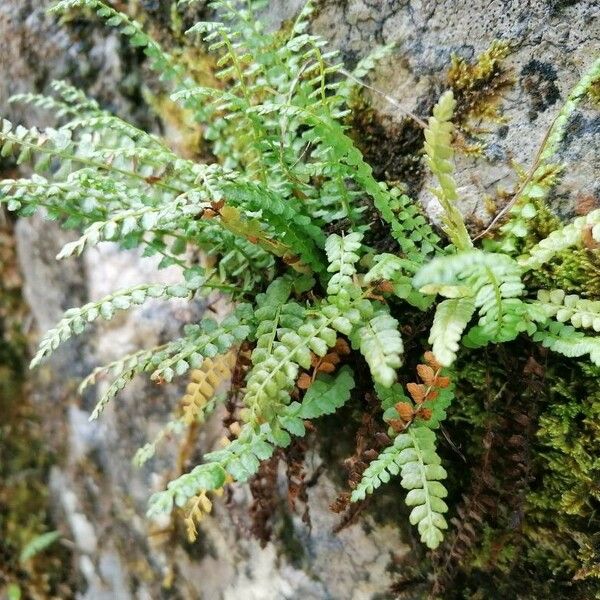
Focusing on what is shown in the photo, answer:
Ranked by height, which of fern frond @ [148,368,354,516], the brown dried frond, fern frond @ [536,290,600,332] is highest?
fern frond @ [536,290,600,332]

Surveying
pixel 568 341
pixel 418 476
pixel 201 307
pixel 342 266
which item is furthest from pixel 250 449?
pixel 201 307

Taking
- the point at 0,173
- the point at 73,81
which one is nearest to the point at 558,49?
the point at 73,81

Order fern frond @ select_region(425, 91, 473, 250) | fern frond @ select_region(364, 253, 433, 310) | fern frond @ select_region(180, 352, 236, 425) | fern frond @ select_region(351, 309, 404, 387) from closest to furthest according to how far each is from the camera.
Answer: fern frond @ select_region(425, 91, 473, 250) → fern frond @ select_region(351, 309, 404, 387) → fern frond @ select_region(364, 253, 433, 310) → fern frond @ select_region(180, 352, 236, 425)

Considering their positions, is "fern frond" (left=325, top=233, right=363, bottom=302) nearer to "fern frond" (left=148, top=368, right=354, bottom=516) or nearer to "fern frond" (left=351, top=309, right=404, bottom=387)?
"fern frond" (left=351, top=309, right=404, bottom=387)

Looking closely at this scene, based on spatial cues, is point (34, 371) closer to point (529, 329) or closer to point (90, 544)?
point (90, 544)

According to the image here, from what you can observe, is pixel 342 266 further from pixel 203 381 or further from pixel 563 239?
pixel 203 381

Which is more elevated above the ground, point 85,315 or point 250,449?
point 85,315

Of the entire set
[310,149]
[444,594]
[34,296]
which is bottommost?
[444,594]

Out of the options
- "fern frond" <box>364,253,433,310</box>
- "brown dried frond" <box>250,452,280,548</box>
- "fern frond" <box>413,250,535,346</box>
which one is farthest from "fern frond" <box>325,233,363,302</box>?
"brown dried frond" <box>250,452,280,548</box>
